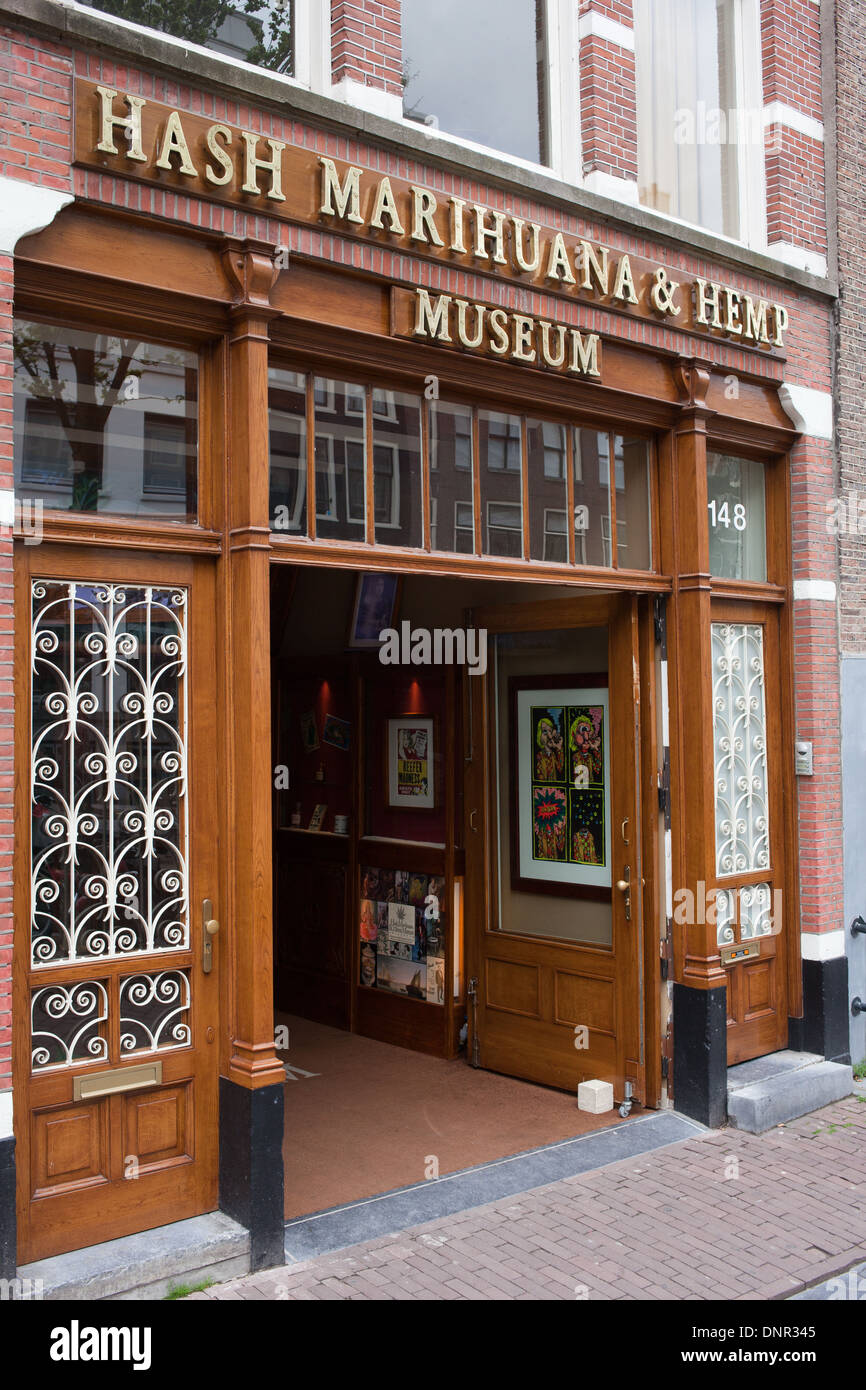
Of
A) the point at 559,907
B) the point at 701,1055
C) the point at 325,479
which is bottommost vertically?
the point at 701,1055

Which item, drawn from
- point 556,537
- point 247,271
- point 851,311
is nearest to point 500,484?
point 556,537

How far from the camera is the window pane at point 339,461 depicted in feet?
17.6

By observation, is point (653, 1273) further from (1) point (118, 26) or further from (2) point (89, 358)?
(1) point (118, 26)

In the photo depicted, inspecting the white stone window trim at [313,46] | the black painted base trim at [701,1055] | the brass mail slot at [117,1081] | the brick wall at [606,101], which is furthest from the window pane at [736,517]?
the brass mail slot at [117,1081]

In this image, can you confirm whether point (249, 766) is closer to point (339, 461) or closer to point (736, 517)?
point (339, 461)

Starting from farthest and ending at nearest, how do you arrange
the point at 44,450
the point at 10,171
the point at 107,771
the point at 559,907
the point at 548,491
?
the point at 559,907 → the point at 548,491 → the point at 107,771 → the point at 44,450 → the point at 10,171

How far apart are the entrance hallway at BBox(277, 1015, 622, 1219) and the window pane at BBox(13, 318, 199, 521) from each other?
322cm

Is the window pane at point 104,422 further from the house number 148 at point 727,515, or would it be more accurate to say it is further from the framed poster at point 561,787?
the house number 148 at point 727,515

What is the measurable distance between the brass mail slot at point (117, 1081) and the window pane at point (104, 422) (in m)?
2.19

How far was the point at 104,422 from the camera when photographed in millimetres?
4707

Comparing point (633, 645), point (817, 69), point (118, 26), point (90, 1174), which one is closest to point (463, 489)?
point (633, 645)

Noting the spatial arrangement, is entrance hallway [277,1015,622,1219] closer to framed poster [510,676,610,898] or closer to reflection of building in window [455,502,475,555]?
framed poster [510,676,610,898]

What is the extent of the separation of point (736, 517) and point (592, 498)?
1400mm

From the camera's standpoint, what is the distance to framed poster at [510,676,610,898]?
7.09 metres
